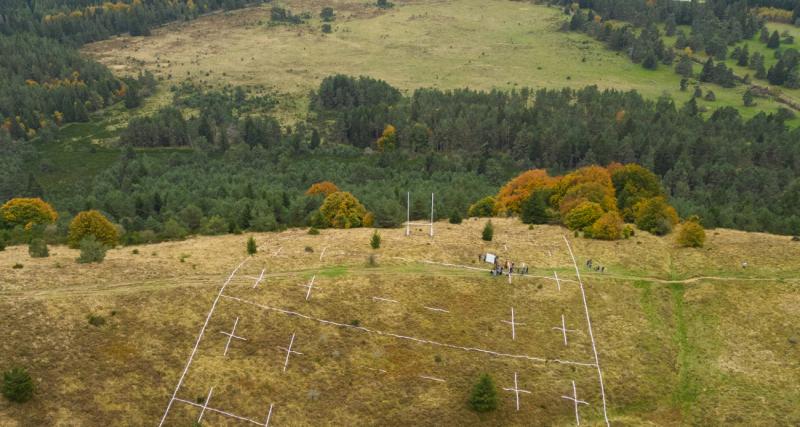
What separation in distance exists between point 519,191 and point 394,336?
57.2 meters

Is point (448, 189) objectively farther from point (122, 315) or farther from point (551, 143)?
point (122, 315)

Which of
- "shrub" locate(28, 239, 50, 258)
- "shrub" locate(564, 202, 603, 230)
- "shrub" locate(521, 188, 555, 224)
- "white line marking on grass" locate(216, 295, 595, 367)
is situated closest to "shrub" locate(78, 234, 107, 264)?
"shrub" locate(28, 239, 50, 258)

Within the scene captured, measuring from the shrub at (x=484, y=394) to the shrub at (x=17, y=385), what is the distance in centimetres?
3924

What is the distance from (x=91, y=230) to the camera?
9025 centimetres

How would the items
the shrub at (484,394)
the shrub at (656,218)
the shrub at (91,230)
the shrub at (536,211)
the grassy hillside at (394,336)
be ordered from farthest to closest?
the shrub at (536,211), the shrub at (656,218), the shrub at (91,230), the grassy hillside at (394,336), the shrub at (484,394)

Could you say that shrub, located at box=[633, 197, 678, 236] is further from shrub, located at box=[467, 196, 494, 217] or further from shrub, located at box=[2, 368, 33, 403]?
shrub, located at box=[2, 368, 33, 403]

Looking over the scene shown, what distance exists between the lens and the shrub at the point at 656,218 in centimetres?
9462

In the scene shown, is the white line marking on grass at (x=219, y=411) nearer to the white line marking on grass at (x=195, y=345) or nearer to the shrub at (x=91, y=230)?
the white line marking on grass at (x=195, y=345)

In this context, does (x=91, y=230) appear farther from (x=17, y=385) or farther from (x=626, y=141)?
(x=626, y=141)

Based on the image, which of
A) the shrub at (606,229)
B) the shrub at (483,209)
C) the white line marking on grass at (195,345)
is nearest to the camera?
the white line marking on grass at (195,345)

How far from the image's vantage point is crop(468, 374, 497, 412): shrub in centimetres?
5712

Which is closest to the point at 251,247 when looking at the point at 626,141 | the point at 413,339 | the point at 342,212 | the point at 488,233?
the point at 413,339

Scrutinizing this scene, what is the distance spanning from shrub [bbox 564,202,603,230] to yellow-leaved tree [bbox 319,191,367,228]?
34929 mm

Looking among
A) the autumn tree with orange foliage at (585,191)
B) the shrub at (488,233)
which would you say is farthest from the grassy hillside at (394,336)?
the autumn tree with orange foliage at (585,191)
